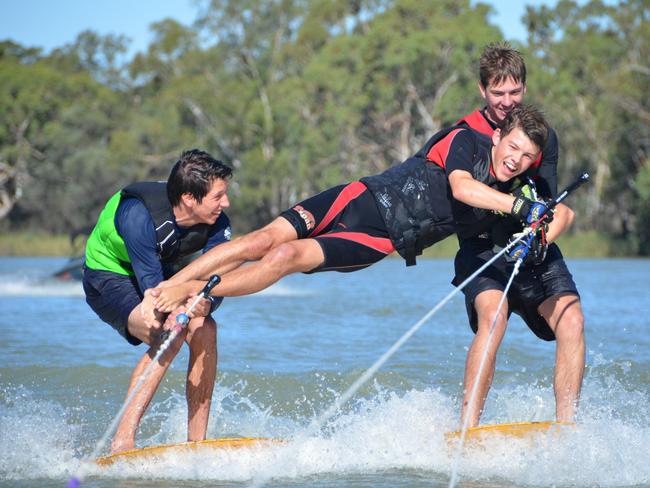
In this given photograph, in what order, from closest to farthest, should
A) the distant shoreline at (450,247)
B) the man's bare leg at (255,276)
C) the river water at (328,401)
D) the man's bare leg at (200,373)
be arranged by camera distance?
the man's bare leg at (255,276), the river water at (328,401), the man's bare leg at (200,373), the distant shoreline at (450,247)

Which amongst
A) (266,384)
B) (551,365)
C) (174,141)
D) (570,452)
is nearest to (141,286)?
(570,452)

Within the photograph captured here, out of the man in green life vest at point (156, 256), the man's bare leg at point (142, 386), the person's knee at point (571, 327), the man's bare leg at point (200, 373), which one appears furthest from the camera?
the person's knee at point (571, 327)

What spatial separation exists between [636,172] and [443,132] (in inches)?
1683

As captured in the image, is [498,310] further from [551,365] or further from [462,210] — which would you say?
[551,365]

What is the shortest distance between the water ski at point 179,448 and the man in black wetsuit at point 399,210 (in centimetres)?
84

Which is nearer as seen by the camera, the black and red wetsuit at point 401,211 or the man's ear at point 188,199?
the man's ear at point 188,199

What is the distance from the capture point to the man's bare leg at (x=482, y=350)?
6.20 metres

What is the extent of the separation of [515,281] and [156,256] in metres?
2.19

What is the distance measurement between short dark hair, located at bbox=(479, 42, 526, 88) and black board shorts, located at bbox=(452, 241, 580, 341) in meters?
1.03

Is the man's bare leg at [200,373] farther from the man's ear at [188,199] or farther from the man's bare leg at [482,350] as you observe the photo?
the man's bare leg at [482,350]

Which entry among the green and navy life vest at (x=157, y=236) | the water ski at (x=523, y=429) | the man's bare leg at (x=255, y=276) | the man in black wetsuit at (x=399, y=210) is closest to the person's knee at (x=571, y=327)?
the water ski at (x=523, y=429)

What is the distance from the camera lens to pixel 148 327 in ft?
19.1

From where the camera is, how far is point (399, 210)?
620cm

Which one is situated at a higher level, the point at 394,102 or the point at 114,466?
the point at 394,102
